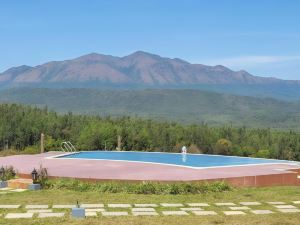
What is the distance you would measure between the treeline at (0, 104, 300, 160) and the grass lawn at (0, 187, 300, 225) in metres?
17.6

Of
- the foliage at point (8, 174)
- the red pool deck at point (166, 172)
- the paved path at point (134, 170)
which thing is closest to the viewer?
the red pool deck at point (166, 172)

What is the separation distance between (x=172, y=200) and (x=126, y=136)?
21.2 meters

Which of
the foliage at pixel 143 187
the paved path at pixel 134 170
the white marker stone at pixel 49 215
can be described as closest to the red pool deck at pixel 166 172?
the paved path at pixel 134 170

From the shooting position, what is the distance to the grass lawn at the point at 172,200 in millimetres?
9055

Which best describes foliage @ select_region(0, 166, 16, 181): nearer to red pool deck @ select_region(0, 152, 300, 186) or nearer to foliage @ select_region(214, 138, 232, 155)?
red pool deck @ select_region(0, 152, 300, 186)

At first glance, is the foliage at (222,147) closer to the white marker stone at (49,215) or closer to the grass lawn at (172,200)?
the grass lawn at (172,200)

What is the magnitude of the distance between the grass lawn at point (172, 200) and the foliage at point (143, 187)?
35cm

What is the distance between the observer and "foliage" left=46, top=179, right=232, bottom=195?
12836 millimetres

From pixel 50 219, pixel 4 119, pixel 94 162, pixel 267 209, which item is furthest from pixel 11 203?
pixel 4 119

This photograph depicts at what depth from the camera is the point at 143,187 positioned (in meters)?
12.9

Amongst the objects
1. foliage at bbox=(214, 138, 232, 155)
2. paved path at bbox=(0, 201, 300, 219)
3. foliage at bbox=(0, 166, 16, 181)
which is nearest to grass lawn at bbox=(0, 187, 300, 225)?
paved path at bbox=(0, 201, 300, 219)

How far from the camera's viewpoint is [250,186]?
14.4 metres

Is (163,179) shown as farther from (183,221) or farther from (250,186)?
(183,221)

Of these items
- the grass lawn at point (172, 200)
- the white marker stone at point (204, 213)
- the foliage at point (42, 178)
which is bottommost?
the white marker stone at point (204, 213)
